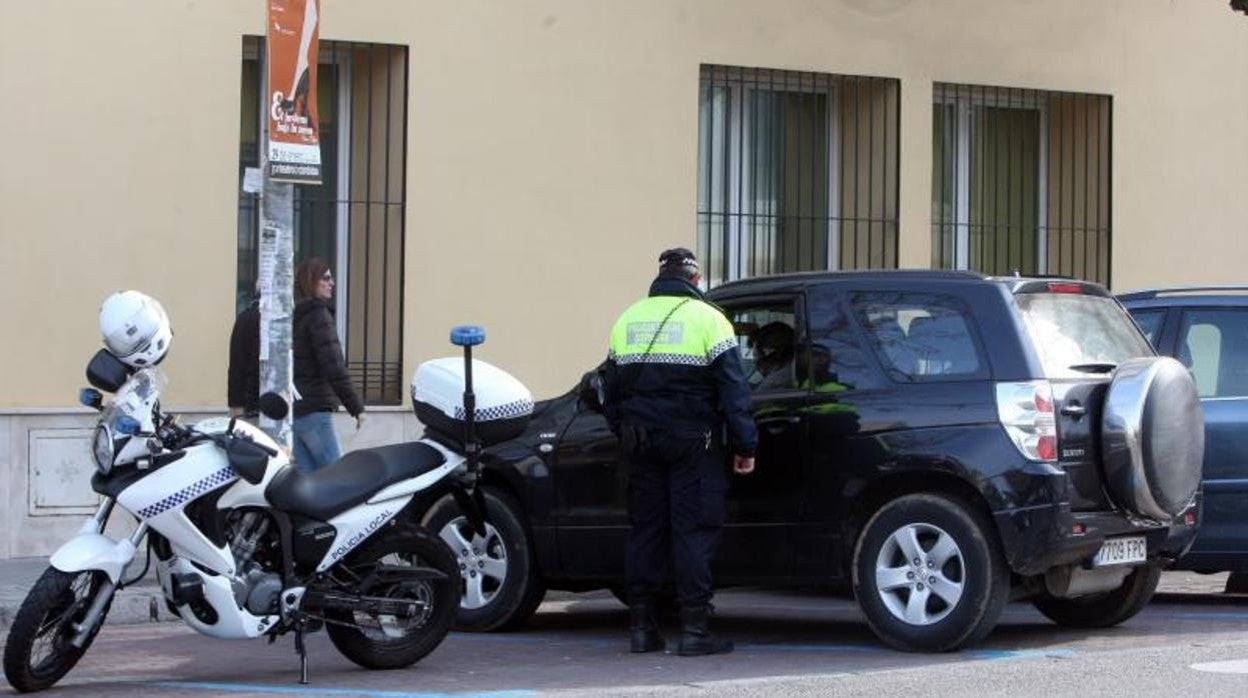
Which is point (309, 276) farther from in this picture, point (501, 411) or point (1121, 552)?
point (1121, 552)

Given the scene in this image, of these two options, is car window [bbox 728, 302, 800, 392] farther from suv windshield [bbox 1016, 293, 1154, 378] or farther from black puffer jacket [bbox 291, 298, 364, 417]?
black puffer jacket [bbox 291, 298, 364, 417]

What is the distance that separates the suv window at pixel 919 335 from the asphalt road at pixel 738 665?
1262mm

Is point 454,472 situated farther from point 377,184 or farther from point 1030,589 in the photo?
point 377,184

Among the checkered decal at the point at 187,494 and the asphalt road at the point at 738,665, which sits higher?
the checkered decal at the point at 187,494

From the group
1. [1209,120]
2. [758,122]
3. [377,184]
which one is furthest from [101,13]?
[1209,120]

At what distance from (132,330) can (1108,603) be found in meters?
4.89

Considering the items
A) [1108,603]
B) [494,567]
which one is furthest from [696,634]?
[1108,603]

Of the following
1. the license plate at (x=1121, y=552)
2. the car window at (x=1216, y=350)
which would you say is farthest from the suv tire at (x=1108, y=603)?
the car window at (x=1216, y=350)

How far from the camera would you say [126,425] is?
8578mm

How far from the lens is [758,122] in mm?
16250

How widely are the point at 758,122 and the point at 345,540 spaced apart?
7972 millimetres

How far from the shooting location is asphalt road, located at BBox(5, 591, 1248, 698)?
8664 mm

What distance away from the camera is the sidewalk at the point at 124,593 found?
11.1 metres

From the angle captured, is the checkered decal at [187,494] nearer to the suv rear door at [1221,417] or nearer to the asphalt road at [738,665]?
the asphalt road at [738,665]
